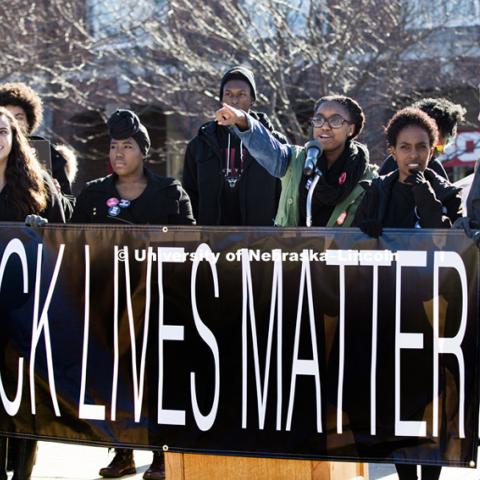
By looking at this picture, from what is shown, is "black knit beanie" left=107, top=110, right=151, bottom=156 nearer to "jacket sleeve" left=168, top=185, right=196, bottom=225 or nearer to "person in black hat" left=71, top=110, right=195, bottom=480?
"person in black hat" left=71, top=110, right=195, bottom=480

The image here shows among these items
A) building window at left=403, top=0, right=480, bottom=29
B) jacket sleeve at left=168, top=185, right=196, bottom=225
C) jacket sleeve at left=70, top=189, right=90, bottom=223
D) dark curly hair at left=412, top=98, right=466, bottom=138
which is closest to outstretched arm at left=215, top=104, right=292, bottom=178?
jacket sleeve at left=168, top=185, right=196, bottom=225

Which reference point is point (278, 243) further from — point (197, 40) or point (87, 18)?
point (87, 18)

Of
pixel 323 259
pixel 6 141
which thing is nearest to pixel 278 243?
pixel 323 259

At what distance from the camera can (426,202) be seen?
4.84 m

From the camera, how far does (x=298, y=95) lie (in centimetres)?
1638

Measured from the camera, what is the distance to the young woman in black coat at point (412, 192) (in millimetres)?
4840

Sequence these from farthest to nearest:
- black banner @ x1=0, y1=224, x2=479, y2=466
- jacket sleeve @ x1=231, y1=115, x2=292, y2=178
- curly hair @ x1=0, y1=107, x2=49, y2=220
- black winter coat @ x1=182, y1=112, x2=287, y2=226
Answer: black winter coat @ x1=182, y1=112, x2=287, y2=226, curly hair @ x1=0, y1=107, x2=49, y2=220, jacket sleeve @ x1=231, y1=115, x2=292, y2=178, black banner @ x1=0, y1=224, x2=479, y2=466

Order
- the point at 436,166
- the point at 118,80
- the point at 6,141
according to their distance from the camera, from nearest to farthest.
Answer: the point at 6,141 → the point at 436,166 → the point at 118,80

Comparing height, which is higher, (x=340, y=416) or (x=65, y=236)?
(x=65, y=236)

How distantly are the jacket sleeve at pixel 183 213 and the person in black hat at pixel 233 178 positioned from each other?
1.36 feet

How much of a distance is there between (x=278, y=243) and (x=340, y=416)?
79 centimetres

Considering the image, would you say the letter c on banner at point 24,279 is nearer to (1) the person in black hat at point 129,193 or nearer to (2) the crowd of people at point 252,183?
(2) the crowd of people at point 252,183

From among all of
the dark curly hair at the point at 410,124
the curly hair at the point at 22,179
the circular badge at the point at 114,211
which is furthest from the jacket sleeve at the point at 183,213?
the dark curly hair at the point at 410,124

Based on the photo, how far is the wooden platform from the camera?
15.7ft
